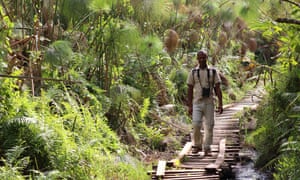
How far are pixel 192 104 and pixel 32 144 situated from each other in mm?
2717

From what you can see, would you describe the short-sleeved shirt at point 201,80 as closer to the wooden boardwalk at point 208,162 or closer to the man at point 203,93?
the man at point 203,93

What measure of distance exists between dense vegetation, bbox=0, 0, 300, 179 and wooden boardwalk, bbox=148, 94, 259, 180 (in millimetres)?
333

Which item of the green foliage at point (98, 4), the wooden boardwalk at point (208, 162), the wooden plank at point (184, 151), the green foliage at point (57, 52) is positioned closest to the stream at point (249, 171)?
the wooden boardwalk at point (208, 162)

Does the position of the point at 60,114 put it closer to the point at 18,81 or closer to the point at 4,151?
the point at 18,81

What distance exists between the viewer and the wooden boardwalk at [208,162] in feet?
21.0

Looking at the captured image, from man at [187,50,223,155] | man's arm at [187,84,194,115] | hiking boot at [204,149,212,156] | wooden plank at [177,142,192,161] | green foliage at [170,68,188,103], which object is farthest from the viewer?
green foliage at [170,68,188,103]

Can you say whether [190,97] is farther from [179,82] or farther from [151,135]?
[179,82]

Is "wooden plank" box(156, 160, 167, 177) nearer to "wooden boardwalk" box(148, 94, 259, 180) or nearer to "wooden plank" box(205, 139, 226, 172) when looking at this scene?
"wooden boardwalk" box(148, 94, 259, 180)

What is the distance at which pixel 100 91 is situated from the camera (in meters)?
7.96

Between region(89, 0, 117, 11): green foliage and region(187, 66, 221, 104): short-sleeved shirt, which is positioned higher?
region(89, 0, 117, 11): green foliage

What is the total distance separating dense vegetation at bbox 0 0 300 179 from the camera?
539cm

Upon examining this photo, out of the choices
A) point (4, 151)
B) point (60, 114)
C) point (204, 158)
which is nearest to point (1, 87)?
point (4, 151)

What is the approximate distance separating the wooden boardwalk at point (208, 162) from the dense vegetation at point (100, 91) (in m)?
0.33

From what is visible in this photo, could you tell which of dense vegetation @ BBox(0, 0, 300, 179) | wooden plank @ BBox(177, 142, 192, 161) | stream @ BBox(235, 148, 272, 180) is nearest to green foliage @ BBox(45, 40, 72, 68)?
dense vegetation @ BBox(0, 0, 300, 179)
